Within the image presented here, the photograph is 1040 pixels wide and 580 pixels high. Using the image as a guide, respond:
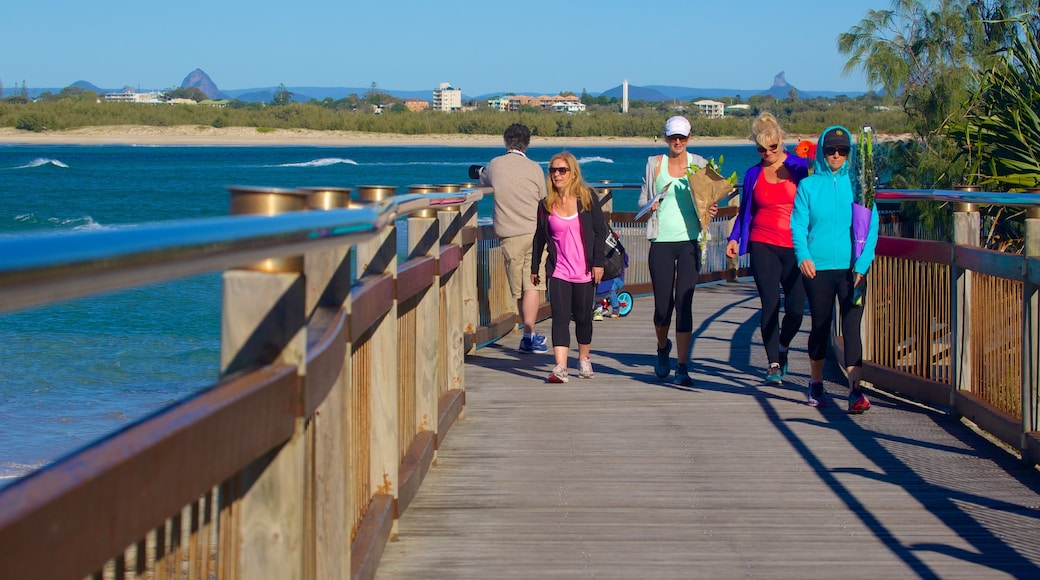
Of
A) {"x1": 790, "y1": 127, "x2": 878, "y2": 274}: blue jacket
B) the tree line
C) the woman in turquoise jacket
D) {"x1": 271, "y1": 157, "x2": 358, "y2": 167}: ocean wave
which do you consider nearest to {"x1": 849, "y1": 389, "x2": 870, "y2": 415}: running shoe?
the woman in turquoise jacket

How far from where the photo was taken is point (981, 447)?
21.2 feet

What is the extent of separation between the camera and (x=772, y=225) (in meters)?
8.09

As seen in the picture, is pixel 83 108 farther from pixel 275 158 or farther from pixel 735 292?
pixel 735 292

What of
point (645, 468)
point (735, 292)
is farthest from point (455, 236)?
point (735, 292)

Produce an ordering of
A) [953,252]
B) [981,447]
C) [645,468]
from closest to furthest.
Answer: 1. [645,468]
2. [981,447]
3. [953,252]

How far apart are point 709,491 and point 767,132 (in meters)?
3.13

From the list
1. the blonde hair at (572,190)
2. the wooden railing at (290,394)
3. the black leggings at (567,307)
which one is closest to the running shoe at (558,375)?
the black leggings at (567,307)

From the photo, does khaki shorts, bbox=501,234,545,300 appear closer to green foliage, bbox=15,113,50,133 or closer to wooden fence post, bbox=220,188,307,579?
wooden fence post, bbox=220,188,307,579

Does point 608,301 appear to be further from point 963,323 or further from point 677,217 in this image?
point 963,323

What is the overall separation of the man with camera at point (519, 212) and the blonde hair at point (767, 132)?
7.65 ft

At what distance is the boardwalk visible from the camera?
4613 mm

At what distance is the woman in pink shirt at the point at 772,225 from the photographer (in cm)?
804

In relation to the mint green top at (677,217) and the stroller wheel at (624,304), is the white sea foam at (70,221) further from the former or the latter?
the mint green top at (677,217)

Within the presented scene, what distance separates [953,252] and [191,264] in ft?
20.3
